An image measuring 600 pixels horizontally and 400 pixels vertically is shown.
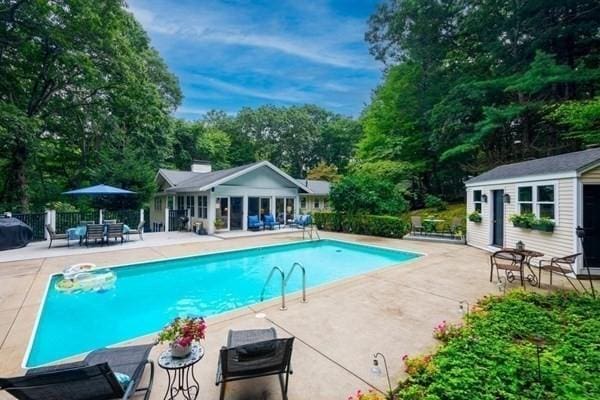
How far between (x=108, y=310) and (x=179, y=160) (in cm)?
2643

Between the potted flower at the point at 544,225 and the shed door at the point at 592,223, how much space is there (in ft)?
2.15

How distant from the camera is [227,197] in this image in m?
16.8

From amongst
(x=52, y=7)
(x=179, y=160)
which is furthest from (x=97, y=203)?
(x=179, y=160)

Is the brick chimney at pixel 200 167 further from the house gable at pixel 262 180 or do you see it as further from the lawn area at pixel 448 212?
the lawn area at pixel 448 212

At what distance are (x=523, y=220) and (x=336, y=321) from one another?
7.55 metres

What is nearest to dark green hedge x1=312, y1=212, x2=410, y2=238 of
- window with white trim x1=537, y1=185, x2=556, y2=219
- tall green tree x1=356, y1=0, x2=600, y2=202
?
window with white trim x1=537, y1=185, x2=556, y2=219

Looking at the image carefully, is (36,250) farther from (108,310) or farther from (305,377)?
(305,377)

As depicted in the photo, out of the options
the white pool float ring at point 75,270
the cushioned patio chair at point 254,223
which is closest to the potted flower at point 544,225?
the white pool float ring at point 75,270

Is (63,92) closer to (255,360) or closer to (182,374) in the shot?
(182,374)

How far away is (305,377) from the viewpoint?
3119mm

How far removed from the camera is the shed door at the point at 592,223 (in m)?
7.20

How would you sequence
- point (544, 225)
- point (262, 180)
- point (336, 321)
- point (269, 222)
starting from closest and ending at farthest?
point (336, 321) → point (544, 225) → point (269, 222) → point (262, 180)

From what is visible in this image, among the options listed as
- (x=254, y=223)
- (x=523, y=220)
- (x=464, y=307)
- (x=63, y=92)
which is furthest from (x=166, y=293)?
(x=63, y=92)

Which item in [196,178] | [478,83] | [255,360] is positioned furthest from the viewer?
[196,178]
